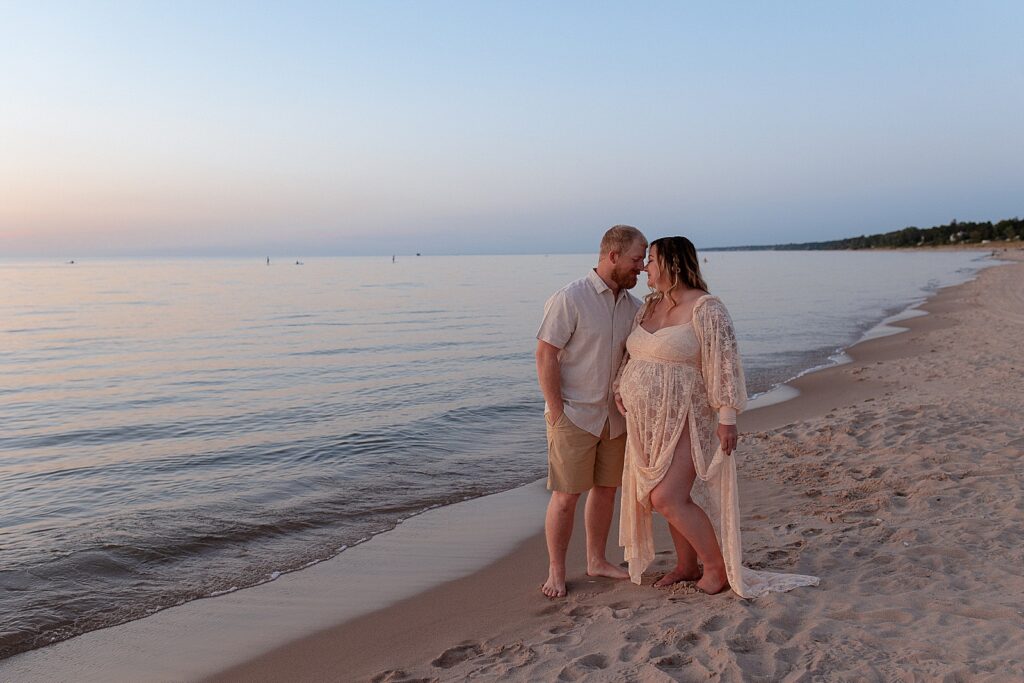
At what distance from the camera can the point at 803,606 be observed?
3850 millimetres

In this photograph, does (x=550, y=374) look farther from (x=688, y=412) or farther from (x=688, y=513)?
(x=688, y=513)

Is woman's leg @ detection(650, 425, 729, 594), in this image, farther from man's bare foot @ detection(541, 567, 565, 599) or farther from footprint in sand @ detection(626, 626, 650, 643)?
man's bare foot @ detection(541, 567, 565, 599)

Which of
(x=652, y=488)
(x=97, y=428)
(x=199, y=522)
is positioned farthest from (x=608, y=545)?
(x=97, y=428)

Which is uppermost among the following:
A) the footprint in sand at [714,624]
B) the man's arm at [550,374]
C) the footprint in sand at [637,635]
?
the man's arm at [550,374]

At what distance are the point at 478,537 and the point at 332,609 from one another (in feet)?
5.16

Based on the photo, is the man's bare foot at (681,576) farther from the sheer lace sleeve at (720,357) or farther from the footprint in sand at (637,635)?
the sheer lace sleeve at (720,357)

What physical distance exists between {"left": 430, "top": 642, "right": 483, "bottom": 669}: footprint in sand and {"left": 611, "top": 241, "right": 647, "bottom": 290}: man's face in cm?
211

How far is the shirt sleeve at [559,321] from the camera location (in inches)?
163

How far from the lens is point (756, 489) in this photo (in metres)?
6.43

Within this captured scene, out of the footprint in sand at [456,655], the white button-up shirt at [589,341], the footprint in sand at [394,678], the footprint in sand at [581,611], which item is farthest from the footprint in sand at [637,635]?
the white button-up shirt at [589,341]

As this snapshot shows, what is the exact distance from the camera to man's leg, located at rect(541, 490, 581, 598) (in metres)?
4.46

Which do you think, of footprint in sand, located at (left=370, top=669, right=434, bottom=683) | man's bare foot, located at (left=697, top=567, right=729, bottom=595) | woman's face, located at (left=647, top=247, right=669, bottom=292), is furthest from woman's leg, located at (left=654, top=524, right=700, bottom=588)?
footprint in sand, located at (left=370, top=669, right=434, bottom=683)

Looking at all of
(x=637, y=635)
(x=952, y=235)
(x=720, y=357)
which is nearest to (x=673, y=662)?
(x=637, y=635)

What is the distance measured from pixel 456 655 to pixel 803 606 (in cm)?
181
